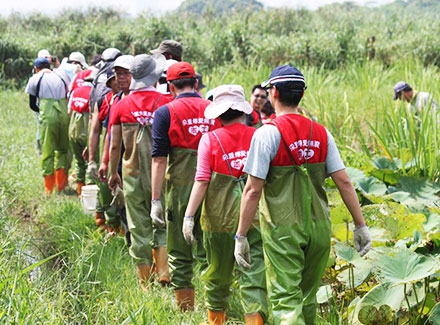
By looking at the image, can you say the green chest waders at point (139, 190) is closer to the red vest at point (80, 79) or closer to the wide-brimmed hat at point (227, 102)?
the wide-brimmed hat at point (227, 102)

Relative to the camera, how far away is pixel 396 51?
19906 millimetres

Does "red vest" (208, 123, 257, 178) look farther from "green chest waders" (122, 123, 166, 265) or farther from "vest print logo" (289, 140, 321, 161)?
"green chest waders" (122, 123, 166, 265)

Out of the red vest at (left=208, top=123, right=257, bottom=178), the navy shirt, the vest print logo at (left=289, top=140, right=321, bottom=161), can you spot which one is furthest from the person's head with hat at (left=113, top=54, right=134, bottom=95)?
the vest print logo at (left=289, top=140, right=321, bottom=161)

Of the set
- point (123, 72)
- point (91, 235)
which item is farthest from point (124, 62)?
point (91, 235)

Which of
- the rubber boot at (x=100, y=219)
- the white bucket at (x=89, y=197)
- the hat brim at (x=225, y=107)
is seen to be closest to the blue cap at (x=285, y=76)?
the hat brim at (x=225, y=107)

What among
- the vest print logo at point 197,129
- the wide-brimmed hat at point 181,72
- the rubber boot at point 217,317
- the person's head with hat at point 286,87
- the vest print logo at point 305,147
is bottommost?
the rubber boot at point 217,317

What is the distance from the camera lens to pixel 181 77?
206 inches

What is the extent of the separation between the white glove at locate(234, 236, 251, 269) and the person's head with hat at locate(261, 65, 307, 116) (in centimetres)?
78

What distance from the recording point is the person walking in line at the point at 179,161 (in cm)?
512

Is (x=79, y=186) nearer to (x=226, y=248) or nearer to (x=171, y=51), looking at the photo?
(x=171, y=51)

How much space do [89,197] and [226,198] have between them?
12.0 feet

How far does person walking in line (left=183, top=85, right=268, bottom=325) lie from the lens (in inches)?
179

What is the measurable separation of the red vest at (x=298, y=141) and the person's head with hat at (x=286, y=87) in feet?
0.29

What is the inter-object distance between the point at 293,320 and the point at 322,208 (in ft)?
2.19
